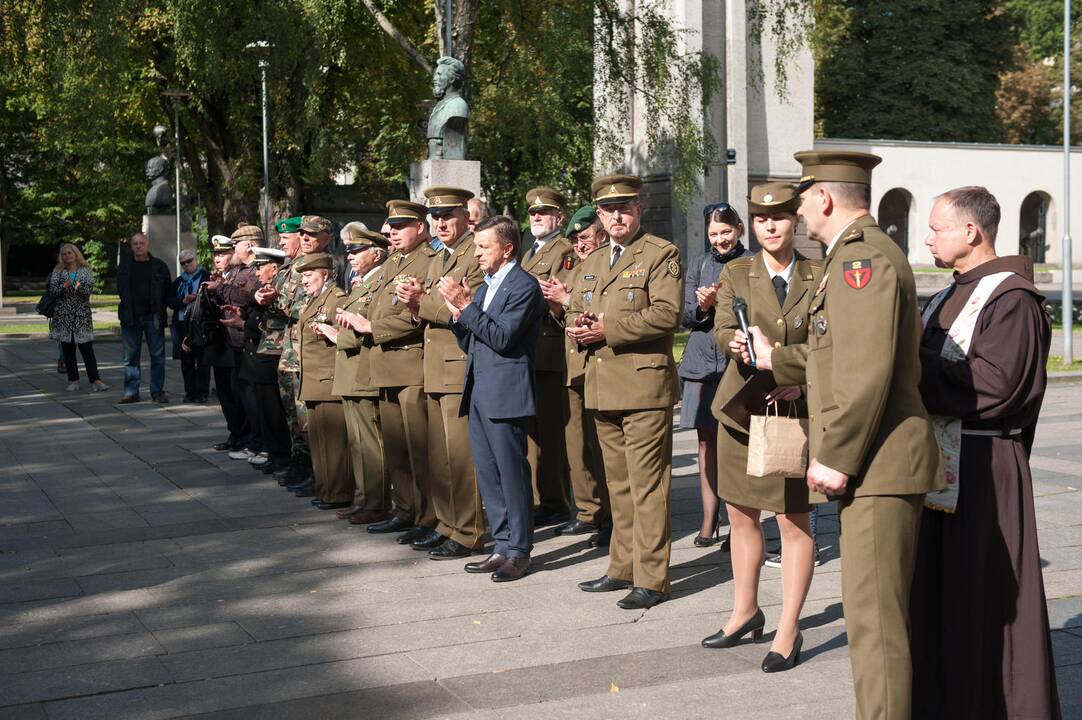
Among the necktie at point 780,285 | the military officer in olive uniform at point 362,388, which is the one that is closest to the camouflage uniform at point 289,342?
the military officer in olive uniform at point 362,388

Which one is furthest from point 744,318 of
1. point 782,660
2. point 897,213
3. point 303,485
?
point 897,213

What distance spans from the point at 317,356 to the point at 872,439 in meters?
5.96

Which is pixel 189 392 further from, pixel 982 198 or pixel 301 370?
pixel 982 198

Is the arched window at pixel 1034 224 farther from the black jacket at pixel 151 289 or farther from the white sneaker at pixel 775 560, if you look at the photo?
the white sneaker at pixel 775 560

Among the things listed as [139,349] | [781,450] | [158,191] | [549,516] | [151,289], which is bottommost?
[549,516]

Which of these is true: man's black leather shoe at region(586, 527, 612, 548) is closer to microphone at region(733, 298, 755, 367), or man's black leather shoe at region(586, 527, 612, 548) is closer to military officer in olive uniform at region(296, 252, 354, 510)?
military officer in olive uniform at region(296, 252, 354, 510)

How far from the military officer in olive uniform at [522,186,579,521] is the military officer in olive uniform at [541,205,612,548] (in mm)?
94

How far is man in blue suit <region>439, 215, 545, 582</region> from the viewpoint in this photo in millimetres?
7238

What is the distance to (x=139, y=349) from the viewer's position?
54.8 ft

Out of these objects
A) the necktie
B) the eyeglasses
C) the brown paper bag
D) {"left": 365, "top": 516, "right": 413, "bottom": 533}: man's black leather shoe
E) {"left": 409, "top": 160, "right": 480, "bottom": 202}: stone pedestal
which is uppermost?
{"left": 409, "top": 160, "right": 480, "bottom": 202}: stone pedestal

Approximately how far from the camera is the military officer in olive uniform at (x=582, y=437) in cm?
832

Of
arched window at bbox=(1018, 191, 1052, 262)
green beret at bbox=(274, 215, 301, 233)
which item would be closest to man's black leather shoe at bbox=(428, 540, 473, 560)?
green beret at bbox=(274, 215, 301, 233)

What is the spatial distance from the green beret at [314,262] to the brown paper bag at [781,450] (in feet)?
17.1

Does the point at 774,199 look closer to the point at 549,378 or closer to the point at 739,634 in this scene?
the point at 739,634
